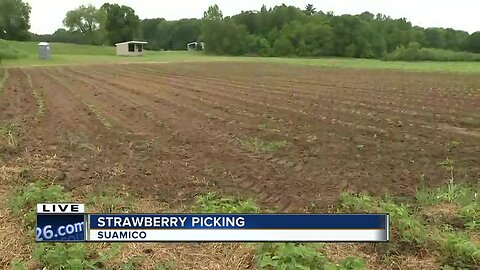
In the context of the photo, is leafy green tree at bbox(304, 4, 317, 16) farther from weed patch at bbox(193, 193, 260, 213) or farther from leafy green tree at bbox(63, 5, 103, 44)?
weed patch at bbox(193, 193, 260, 213)

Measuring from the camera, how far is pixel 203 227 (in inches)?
114

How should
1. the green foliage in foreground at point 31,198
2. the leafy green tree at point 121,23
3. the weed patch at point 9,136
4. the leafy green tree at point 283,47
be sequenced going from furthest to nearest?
the leafy green tree at point 283,47
the leafy green tree at point 121,23
the weed patch at point 9,136
the green foliage in foreground at point 31,198

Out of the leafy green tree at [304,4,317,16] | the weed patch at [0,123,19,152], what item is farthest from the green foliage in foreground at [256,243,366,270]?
the leafy green tree at [304,4,317,16]

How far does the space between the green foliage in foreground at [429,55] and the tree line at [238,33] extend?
705 centimetres

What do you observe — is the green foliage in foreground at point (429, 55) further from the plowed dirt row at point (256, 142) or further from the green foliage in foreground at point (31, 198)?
the green foliage in foreground at point (31, 198)

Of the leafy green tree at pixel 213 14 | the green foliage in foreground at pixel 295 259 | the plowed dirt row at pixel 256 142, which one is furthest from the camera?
the leafy green tree at pixel 213 14

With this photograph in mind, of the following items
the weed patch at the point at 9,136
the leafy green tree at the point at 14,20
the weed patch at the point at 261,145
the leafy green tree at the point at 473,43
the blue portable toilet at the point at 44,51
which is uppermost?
the leafy green tree at the point at 14,20

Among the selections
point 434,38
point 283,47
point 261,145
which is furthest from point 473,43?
point 261,145

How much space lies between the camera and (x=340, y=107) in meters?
12.7

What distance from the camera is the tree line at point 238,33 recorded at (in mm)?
70438

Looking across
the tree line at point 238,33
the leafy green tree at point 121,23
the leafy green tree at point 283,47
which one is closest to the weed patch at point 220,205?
the tree line at point 238,33

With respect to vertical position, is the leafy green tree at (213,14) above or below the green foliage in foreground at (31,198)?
above

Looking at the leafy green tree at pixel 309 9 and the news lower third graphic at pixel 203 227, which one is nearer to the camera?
the news lower third graphic at pixel 203 227

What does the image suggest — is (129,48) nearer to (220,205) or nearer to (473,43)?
(473,43)
